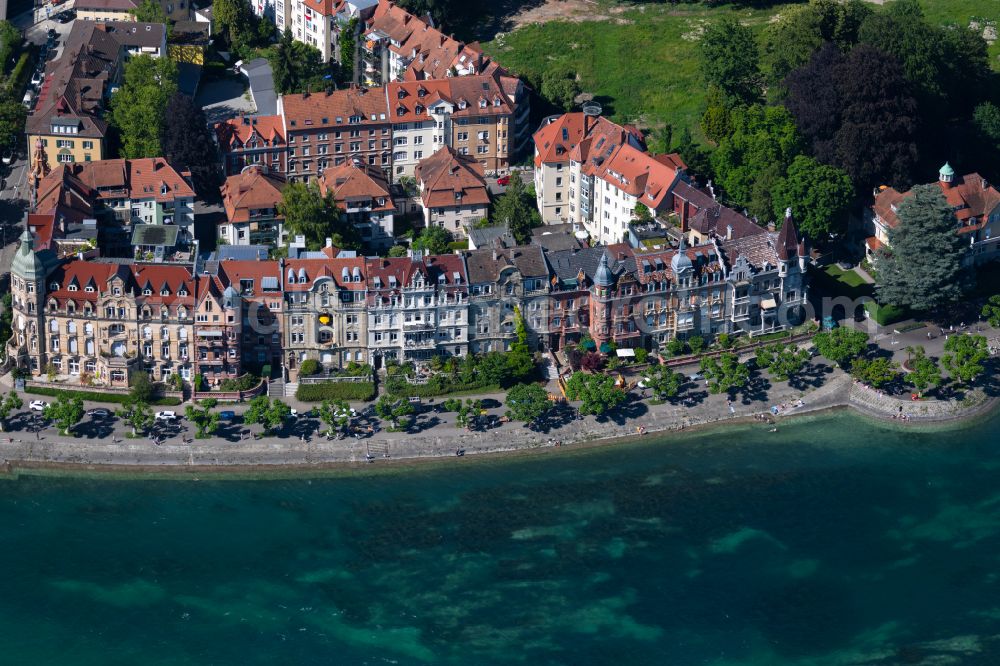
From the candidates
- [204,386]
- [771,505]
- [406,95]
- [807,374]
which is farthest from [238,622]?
[406,95]

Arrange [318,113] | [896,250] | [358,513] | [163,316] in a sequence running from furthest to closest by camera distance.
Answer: [318,113] < [896,250] < [163,316] < [358,513]

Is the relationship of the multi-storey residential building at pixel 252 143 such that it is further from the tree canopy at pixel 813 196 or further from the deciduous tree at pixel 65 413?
the tree canopy at pixel 813 196

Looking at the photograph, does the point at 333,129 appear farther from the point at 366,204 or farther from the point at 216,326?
the point at 216,326

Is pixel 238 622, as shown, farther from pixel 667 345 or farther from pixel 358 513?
pixel 667 345

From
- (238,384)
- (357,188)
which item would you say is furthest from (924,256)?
(238,384)

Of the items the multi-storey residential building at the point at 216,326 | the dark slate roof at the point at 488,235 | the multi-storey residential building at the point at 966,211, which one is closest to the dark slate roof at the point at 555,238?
the dark slate roof at the point at 488,235

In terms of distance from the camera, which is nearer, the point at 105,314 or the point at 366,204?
the point at 105,314

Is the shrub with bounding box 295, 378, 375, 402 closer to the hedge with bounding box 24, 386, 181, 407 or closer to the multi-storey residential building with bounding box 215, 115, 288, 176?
the hedge with bounding box 24, 386, 181, 407
